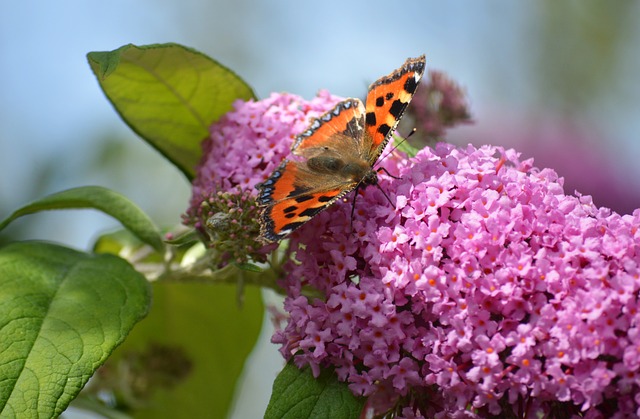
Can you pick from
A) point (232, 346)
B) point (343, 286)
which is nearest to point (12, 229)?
point (232, 346)

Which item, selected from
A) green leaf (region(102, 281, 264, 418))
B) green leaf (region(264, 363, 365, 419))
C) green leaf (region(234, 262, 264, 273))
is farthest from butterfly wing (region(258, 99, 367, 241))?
green leaf (region(102, 281, 264, 418))

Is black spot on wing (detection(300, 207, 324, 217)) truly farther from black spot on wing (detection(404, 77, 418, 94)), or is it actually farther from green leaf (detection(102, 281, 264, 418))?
green leaf (detection(102, 281, 264, 418))

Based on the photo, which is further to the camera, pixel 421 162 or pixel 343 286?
pixel 421 162

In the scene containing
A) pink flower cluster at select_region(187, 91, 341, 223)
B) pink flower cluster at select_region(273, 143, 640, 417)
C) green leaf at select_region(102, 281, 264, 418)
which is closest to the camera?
pink flower cluster at select_region(273, 143, 640, 417)

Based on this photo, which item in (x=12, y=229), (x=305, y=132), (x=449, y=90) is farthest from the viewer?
(x=12, y=229)

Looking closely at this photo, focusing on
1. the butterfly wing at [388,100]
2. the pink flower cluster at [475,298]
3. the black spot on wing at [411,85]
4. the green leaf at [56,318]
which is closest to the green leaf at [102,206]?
the green leaf at [56,318]

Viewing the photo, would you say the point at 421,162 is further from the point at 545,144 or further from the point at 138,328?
the point at 545,144
